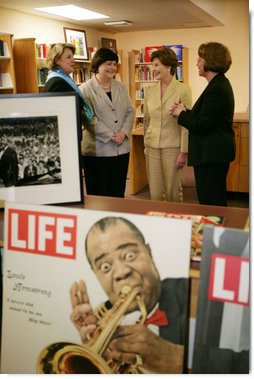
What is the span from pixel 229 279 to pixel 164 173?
6.83 feet

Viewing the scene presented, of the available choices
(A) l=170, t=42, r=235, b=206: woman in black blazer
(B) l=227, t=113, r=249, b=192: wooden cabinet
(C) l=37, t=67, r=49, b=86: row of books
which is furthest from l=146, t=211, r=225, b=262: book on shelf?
(C) l=37, t=67, r=49, b=86: row of books

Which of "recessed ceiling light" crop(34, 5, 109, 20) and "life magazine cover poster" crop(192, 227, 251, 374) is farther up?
"recessed ceiling light" crop(34, 5, 109, 20)

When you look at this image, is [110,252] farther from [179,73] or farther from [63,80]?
[179,73]

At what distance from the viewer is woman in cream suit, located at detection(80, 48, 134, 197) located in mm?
2863

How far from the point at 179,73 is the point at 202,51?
218 inches

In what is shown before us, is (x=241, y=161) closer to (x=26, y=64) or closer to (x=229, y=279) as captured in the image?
(x=26, y=64)

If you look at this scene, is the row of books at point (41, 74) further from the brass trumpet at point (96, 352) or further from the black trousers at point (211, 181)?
the brass trumpet at point (96, 352)

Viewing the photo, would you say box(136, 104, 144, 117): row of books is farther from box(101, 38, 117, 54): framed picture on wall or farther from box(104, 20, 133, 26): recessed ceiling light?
box(104, 20, 133, 26): recessed ceiling light

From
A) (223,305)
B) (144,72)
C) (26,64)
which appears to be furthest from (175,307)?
(144,72)

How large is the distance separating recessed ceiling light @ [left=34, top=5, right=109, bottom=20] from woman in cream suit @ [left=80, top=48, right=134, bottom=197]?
3.41 metres

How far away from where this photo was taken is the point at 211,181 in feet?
8.34

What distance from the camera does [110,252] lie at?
1.07 m

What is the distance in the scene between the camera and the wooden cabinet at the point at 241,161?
4621mm

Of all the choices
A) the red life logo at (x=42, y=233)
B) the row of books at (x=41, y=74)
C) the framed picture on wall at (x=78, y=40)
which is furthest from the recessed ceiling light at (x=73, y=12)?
the red life logo at (x=42, y=233)
